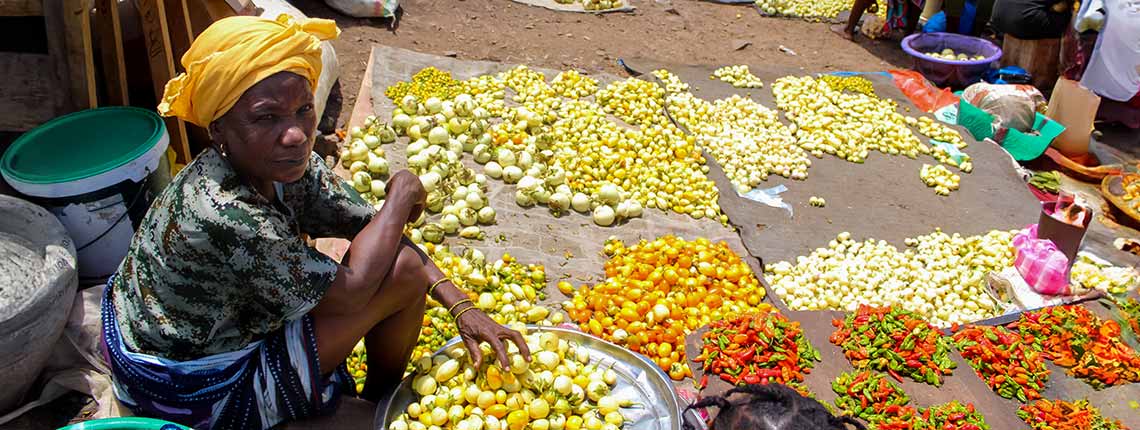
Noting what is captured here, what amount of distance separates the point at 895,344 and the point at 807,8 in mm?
7278

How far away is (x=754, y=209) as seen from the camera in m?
4.75

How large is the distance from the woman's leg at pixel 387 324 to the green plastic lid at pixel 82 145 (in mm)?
1560

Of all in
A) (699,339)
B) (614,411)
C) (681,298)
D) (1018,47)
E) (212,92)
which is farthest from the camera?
(1018,47)

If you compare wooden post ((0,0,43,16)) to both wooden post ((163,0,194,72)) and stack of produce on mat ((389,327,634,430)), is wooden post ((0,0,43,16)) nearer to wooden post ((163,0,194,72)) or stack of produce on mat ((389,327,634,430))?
wooden post ((163,0,194,72))

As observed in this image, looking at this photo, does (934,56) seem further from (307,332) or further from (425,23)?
(307,332)

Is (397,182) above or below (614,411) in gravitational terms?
above

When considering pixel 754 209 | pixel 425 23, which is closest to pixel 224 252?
pixel 754 209

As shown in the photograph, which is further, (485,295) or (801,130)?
(801,130)

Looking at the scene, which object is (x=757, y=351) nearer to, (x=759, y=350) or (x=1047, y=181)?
(x=759, y=350)

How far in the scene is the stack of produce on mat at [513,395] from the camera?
2500 mm

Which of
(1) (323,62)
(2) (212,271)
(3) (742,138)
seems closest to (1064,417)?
(3) (742,138)

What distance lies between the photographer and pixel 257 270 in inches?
84.2

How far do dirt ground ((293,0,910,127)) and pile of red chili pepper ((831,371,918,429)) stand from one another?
14.6ft

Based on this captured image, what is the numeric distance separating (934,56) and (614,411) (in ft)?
21.2
